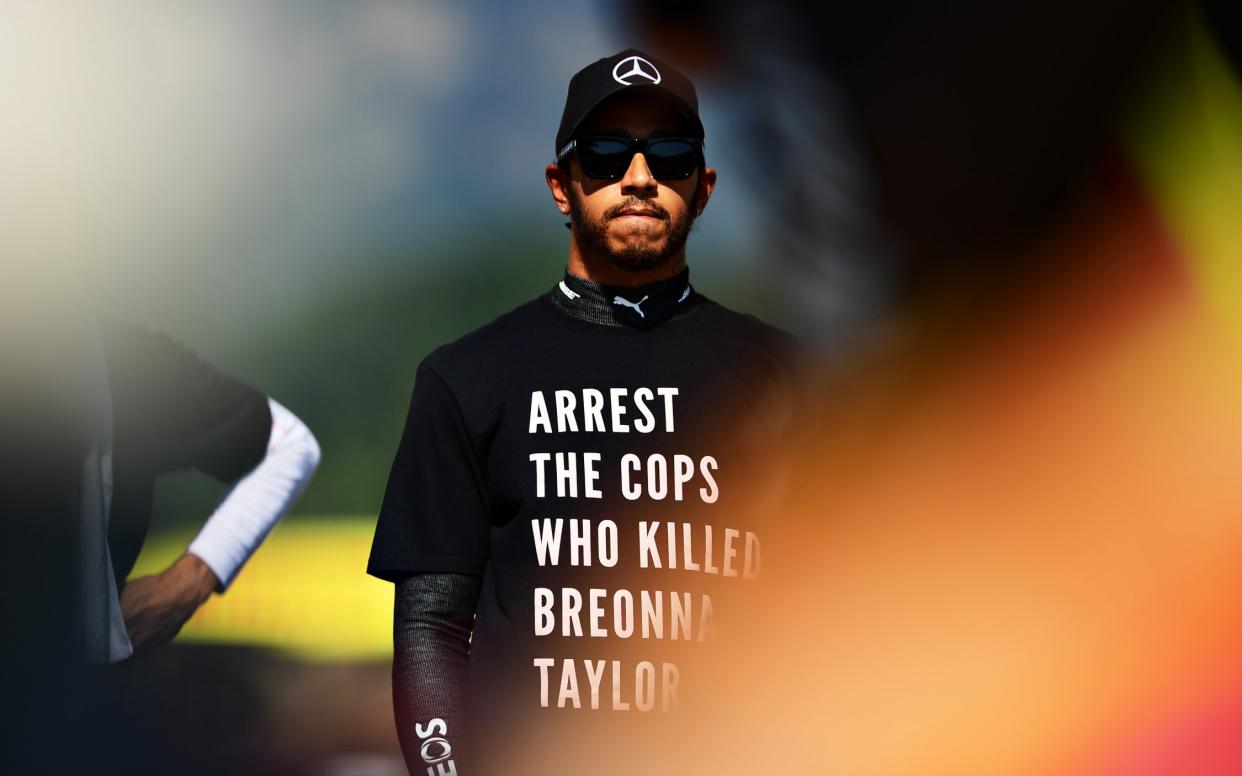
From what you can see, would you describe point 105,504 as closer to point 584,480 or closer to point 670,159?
point 584,480

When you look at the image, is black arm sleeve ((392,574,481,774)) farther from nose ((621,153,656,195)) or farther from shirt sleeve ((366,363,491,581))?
nose ((621,153,656,195))

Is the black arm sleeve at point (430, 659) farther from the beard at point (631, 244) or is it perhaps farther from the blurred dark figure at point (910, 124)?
the blurred dark figure at point (910, 124)

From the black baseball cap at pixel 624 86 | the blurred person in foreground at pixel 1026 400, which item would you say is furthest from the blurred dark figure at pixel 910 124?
the black baseball cap at pixel 624 86

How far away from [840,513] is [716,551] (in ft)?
3.08

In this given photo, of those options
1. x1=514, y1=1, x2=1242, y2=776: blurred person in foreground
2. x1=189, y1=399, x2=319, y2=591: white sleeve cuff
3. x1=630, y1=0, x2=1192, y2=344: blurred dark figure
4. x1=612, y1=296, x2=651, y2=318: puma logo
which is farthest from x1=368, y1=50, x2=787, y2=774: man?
x1=189, y1=399, x2=319, y2=591: white sleeve cuff

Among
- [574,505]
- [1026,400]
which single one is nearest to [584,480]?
[574,505]

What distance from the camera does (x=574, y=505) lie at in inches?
90.5

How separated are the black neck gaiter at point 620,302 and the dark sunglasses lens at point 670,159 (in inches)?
8.2

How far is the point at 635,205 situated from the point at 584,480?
50 cm

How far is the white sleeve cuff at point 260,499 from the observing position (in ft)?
12.0

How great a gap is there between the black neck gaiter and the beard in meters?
0.07

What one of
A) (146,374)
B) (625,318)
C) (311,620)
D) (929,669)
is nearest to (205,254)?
(146,374)

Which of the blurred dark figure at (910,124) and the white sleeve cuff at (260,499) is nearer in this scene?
the blurred dark figure at (910,124)

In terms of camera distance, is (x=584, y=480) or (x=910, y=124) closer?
(x=584, y=480)
